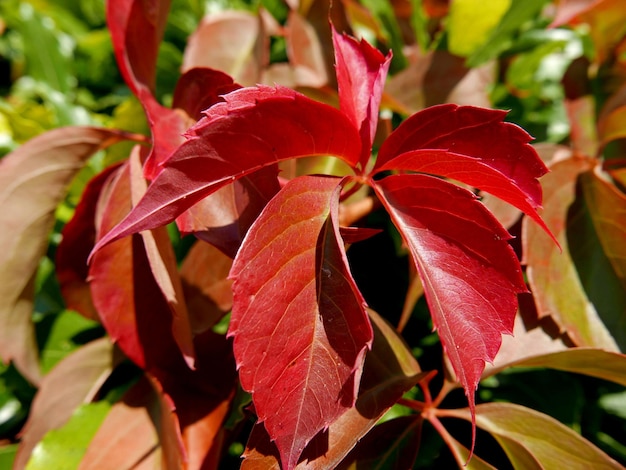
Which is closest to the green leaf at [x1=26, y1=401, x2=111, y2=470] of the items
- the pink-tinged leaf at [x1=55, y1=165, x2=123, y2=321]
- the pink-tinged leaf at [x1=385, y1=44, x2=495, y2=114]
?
the pink-tinged leaf at [x1=55, y1=165, x2=123, y2=321]

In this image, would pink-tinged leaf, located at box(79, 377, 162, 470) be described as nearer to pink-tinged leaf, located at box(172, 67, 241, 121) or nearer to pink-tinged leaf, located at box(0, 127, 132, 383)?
pink-tinged leaf, located at box(0, 127, 132, 383)

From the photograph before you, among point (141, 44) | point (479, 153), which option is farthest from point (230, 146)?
point (141, 44)

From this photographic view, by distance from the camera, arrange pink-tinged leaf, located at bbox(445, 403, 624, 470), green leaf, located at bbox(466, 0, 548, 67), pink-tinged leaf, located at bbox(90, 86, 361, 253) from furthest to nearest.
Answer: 1. green leaf, located at bbox(466, 0, 548, 67)
2. pink-tinged leaf, located at bbox(445, 403, 624, 470)
3. pink-tinged leaf, located at bbox(90, 86, 361, 253)

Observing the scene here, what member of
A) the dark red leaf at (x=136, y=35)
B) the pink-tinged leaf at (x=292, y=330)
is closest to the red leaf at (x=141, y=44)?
the dark red leaf at (x=136, y=35)

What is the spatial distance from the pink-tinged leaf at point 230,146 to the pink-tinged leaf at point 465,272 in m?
0.10

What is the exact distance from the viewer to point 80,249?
2.19 ft

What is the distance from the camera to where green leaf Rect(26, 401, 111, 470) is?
2.09ft

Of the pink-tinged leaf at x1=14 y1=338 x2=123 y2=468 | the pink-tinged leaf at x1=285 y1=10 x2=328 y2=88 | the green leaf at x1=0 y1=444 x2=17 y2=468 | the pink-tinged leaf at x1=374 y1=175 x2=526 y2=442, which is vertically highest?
the pink-tinged leaf at x1=285 y1=10 x2=328 y2=88

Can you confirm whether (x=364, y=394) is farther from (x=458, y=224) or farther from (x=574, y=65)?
(x=574, y=65)

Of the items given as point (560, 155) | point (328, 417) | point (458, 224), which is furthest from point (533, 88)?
point (328, 417)

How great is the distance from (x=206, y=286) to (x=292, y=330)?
198mm

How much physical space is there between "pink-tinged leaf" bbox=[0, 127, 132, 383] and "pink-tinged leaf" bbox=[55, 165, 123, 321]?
1.7 inches

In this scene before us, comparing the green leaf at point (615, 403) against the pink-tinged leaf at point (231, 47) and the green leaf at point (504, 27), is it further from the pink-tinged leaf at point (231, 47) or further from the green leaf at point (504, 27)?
the pink-tinged leaf at point (231, 47)

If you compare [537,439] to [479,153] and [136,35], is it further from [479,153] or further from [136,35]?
[136,35]
